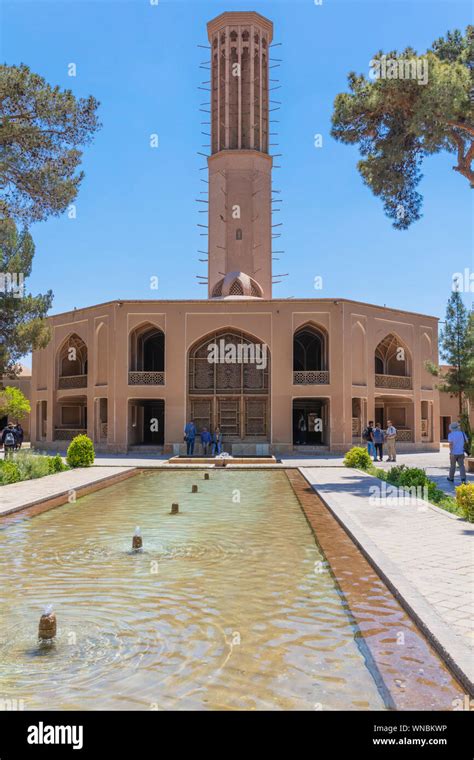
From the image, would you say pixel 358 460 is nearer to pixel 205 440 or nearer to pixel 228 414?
pixel 205 440

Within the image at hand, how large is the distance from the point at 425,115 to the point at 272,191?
20049 mm

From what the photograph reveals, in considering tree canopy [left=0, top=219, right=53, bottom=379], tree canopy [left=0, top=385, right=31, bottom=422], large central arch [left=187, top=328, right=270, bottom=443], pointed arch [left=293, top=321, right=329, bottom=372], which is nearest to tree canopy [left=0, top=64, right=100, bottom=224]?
tree canopy [left=0, top=219, right=53, bottom=379]

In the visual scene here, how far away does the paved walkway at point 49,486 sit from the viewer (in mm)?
10055

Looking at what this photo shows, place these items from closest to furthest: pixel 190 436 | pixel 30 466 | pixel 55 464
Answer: pixel 30 466
pixel 55 464
pixel 190 436

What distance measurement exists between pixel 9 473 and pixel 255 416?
46.8 ft

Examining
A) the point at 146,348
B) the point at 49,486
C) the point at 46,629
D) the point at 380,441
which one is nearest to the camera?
the point at 46,629

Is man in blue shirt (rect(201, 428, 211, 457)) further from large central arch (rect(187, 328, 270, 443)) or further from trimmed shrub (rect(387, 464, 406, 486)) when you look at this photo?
trimmed shrub (rect(387, 464, 406, 486))

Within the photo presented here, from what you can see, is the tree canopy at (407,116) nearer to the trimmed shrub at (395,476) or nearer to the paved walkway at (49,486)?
the trimmed shrub at (395,476)

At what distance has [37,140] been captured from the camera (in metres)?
14.1

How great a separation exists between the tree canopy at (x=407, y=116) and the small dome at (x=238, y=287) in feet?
41.7

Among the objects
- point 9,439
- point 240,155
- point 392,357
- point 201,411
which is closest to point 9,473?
point 9,439

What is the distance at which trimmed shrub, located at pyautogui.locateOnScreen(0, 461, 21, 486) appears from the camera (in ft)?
43.9
